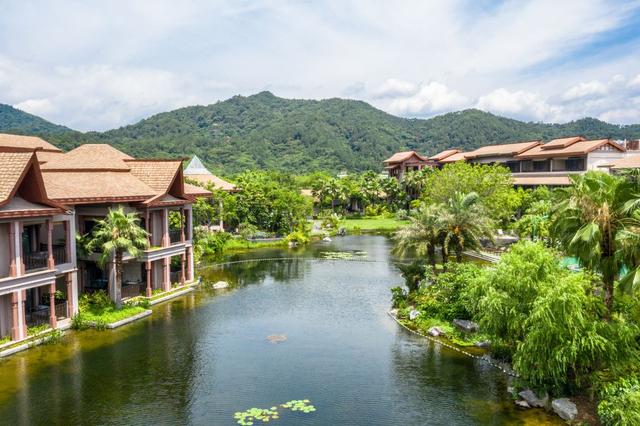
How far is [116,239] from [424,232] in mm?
17018

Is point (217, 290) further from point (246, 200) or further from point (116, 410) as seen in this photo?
point (246, 200)

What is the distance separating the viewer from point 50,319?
25969 mm

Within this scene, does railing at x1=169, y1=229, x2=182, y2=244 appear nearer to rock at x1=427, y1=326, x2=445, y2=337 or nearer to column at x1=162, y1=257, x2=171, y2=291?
column at x1=162, y1=257, x2=171, y2=291

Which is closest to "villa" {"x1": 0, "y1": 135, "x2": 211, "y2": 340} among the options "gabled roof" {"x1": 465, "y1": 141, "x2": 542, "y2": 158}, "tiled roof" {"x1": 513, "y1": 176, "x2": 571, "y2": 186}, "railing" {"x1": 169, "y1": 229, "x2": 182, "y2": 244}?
"railing" {"x1": 169, "y1": 229, "x2": 182, "y2": 244}

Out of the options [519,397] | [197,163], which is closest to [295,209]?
[197,163]

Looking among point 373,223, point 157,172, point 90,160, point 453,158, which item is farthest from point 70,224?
point 453,158

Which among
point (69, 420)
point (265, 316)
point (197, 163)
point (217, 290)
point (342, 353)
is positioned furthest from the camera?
point (197, 163)

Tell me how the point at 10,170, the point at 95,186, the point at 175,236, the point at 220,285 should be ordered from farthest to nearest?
the point at 220,285 → the point at 175,236 → the point at 95,186 → the point at 10,170

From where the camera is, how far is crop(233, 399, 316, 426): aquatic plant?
1758cm

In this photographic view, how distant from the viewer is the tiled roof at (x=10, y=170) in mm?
23016

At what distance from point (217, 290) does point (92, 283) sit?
8.16 m

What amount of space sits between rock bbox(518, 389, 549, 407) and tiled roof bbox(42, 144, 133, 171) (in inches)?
1013

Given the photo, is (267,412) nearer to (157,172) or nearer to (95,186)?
(95,186)

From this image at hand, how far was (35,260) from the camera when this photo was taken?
83.1ft
